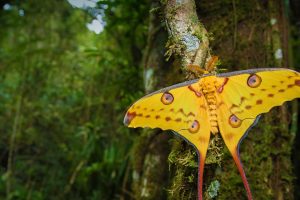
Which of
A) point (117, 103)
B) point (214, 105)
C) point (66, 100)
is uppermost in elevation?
point (66, 100)

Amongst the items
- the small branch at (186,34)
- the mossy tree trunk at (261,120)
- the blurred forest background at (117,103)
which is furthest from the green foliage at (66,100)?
the small branch at (186,34)

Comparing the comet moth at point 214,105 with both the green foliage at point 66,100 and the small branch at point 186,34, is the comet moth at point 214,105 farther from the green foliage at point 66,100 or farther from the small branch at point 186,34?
the green foliage at point 66,100

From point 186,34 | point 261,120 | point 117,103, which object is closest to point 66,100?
point 117,103

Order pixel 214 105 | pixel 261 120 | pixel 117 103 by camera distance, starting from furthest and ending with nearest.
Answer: pixel 117 103
pixel 261 120
pixel 214 105

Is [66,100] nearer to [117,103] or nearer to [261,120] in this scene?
[117,103]

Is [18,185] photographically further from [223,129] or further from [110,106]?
[223,129]

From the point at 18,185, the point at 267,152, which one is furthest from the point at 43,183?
the point at 267,152

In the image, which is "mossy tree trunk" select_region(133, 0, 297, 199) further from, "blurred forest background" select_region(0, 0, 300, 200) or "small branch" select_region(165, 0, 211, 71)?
"small branch" select_region(165, 0, 211, 71)
